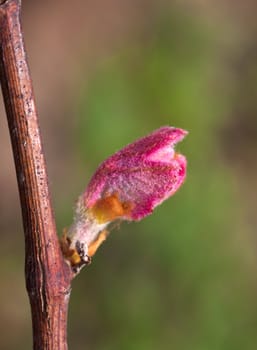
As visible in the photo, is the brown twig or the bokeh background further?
the bokeh background

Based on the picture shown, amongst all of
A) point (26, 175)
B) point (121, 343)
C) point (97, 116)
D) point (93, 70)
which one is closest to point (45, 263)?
point (26, 175)

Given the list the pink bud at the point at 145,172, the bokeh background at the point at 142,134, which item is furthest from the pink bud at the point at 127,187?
the bokeh background at the point at 142,134

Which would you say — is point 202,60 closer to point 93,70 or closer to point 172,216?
point 93,70

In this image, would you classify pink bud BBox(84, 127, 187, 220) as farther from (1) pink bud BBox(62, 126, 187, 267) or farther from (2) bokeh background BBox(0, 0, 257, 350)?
(2) bokeh background BBox(0, 0, 257, 350)

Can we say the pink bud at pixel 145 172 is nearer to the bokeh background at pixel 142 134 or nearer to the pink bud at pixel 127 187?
the pink bud at pixel 127 187

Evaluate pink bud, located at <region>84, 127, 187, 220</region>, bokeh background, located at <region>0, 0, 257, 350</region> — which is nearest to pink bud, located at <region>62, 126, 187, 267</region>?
pink bud, located at <region>84, 127, 187, 220</region>
